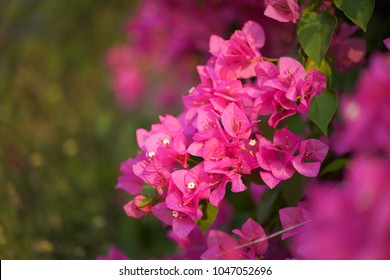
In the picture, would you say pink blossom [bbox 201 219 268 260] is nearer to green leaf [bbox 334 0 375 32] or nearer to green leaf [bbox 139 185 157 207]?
green leaf [bbox 139 185 157 207]

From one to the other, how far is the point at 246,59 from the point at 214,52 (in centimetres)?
5

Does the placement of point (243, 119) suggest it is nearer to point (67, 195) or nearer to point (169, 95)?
point (67, 195)

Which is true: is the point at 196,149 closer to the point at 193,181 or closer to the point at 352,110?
the point at 193,181

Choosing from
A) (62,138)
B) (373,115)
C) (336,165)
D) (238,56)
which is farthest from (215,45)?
(62,138)

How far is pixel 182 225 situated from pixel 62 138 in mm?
1163

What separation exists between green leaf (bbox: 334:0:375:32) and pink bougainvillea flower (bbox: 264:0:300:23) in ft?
0.19

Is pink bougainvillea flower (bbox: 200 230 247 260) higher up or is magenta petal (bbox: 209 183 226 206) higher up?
magenta petal (bbox: 209 183 226 206)

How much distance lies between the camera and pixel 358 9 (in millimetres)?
730

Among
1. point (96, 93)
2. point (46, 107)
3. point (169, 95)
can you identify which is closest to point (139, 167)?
point (46, 107)

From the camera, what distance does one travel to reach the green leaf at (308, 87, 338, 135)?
0.71 metres

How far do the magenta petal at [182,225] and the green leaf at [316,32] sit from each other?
0.27m

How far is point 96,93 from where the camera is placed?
225cm

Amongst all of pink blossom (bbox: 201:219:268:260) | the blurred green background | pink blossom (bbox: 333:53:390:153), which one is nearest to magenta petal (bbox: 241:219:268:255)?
pink blossom (bbox: 201:219:268:260)

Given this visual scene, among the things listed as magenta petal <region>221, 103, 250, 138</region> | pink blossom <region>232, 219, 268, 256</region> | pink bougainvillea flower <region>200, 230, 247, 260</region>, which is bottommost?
pink bougainvillea flower <region>200, 230, 247, 260</region>
